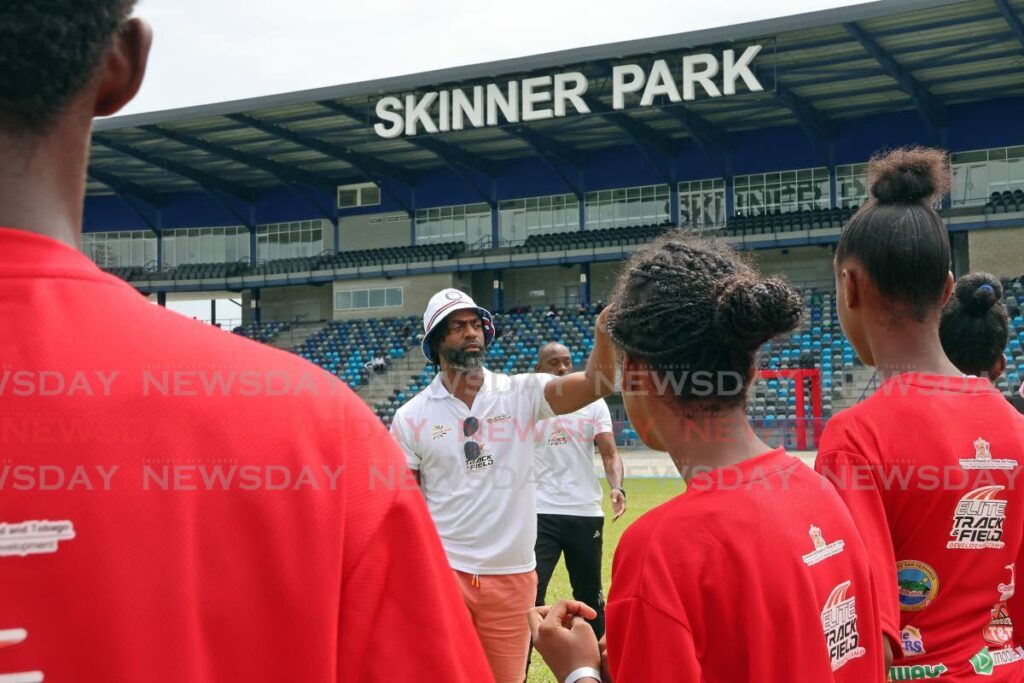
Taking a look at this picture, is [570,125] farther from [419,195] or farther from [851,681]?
[851,681]

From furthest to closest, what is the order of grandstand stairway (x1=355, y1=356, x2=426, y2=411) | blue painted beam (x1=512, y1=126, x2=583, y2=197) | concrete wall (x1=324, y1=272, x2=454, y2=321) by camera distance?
concrete wall (x1=324, y1=272, x2=454, y2=321) → grandstand stairway (x1=355, y1=356, x2=426, y2=411) → blue painted beam (x1=512, y1=126, x2=583, y2=197)

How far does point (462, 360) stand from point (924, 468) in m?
3.27

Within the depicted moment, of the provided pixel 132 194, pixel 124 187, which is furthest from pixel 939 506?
pixel 132 194

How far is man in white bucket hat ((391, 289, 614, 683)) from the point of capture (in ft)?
16.1

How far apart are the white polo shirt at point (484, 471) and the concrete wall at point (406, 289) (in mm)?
36223

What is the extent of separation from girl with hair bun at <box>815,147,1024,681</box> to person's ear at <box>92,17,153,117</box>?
179cm

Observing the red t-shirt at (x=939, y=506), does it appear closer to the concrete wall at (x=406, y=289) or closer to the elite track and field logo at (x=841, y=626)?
the elite track and field logo at (x=841, y=626)

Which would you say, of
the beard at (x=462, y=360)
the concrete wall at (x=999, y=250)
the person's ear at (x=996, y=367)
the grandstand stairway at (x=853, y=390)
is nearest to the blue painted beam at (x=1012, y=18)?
the concrete wall at (x=999, y=250)

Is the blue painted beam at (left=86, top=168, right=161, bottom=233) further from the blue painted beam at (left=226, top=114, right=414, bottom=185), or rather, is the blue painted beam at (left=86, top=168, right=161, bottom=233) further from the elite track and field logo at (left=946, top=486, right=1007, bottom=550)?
the elite track and field logo at (left=946, top=486, right=1007, bottom=550)

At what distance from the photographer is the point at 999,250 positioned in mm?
32875

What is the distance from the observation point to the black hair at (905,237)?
2.58m

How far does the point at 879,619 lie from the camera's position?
2197 mm

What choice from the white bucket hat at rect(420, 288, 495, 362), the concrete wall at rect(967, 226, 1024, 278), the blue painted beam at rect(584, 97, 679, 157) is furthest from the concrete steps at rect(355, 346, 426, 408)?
the white bucket hat at rect(420, 288, 495, 362)

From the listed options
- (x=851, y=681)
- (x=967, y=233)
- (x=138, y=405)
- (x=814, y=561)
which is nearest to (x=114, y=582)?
(x=138, y=405)
